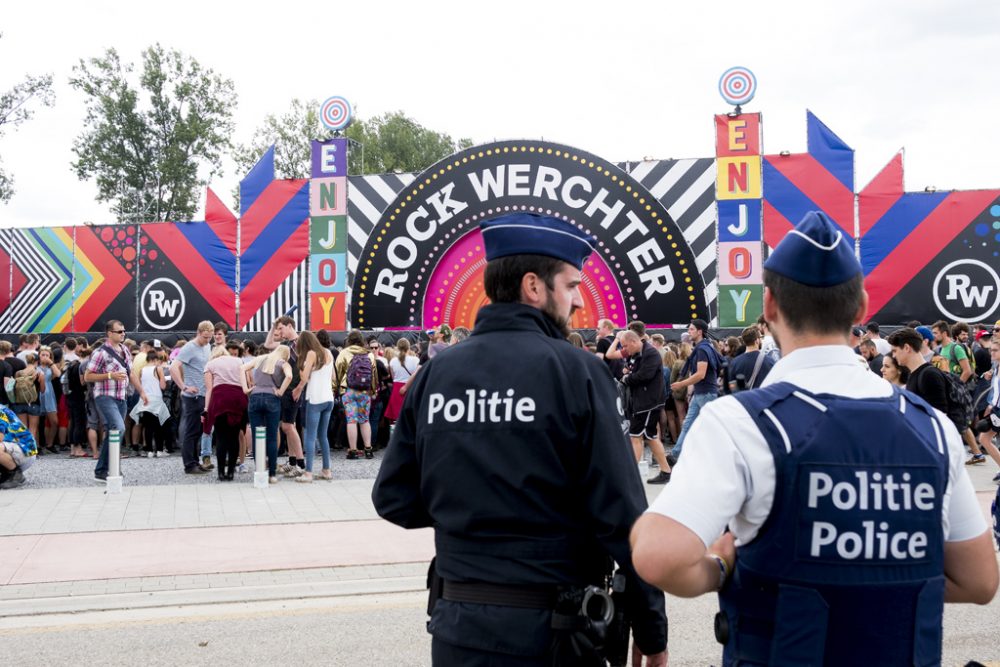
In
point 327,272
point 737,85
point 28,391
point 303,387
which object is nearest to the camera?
point 303,387

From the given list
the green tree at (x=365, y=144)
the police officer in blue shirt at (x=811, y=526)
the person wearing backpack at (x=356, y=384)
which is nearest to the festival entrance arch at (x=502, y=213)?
the person wearing backpack at (x=356, y=384)

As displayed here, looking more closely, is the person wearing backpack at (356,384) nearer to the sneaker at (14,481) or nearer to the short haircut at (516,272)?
the sneaker at (14,481)

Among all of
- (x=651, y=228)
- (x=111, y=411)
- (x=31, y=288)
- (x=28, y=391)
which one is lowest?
(x=111, y=411)

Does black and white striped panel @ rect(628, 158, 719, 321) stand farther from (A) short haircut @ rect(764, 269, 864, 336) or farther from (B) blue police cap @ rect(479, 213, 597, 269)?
(A) short haircut @ rect(764, 269, 864, 336)

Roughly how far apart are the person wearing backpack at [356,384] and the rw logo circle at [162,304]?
6658 millimetres

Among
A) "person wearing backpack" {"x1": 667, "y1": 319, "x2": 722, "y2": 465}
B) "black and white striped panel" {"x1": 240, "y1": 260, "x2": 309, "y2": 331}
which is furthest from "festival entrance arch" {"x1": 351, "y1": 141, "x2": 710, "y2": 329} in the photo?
"person wearing backpack" {"x1": 667, "y1": 319, "x2": 722, "y2": 465}

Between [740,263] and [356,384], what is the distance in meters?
7.25

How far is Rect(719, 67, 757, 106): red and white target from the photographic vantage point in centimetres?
1655

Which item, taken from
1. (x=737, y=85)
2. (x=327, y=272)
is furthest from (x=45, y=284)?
(x=737, y=85)

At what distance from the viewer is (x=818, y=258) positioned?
2.04 metres

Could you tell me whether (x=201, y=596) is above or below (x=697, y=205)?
below

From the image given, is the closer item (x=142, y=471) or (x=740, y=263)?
(x=142, y=471)

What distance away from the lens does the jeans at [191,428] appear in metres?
11.9

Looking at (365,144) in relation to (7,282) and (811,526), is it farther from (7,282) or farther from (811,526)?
(811,526)
